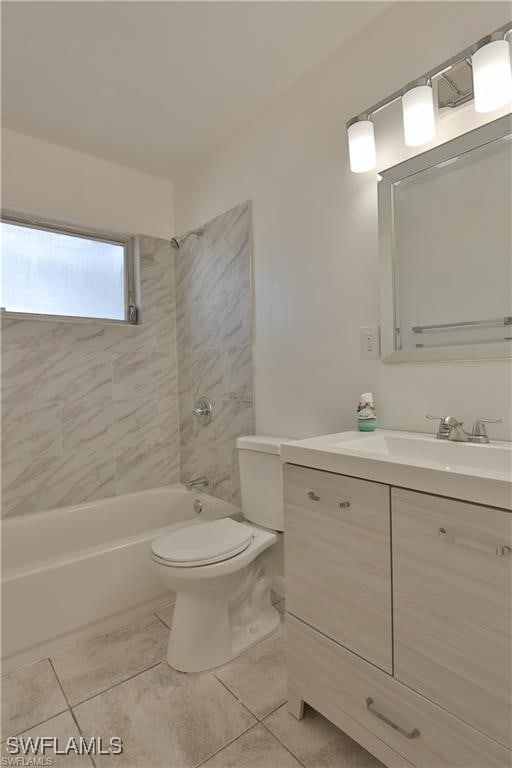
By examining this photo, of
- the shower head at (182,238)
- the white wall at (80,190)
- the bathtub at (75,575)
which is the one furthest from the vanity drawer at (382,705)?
the white wall at (80,190)

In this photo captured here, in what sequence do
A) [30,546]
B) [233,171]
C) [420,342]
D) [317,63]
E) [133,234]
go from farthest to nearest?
[133,234] < [233,171] < [30,546] < [317,63] < [420,342]

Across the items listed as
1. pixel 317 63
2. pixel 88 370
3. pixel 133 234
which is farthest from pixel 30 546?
pixel 317 63

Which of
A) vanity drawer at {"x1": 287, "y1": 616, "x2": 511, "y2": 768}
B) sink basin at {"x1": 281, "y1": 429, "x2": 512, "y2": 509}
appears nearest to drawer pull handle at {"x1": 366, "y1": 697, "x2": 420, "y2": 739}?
vanity drawer at {"x1": 287, "y1": 616, "x2": 511, "y2": 768}

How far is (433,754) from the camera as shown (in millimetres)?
872

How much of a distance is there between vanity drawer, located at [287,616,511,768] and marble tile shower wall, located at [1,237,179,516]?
5.03 feet

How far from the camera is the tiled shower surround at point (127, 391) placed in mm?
2068

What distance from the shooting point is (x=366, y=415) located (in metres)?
1.42

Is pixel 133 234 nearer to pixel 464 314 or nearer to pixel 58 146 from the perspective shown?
pixel 58 146

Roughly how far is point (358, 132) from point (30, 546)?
2336 millimetres

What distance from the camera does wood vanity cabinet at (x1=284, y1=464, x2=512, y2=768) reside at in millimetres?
763

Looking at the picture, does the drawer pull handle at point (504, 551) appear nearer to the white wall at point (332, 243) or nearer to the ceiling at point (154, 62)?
the white wall at point (332, 243)

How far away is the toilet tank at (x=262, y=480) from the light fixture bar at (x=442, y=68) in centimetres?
128

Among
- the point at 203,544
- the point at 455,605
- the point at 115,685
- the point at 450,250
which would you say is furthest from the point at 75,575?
the point at 450,250

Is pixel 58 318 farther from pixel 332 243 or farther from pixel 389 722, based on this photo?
pixel 389 722
